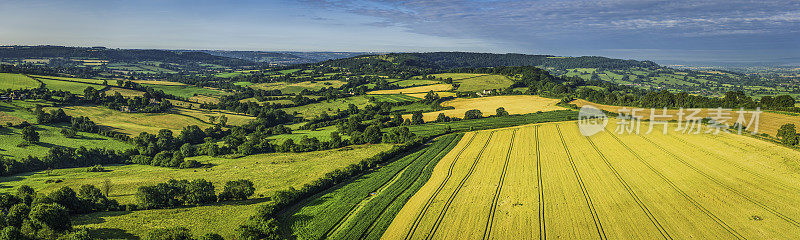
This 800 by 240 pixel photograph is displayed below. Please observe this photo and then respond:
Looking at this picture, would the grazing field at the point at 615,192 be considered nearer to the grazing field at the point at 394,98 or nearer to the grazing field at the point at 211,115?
the grazing field at the point at 394,98

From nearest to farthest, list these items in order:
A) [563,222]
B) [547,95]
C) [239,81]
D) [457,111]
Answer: [563,222]
[457,111]
[547,95]
[239,81]

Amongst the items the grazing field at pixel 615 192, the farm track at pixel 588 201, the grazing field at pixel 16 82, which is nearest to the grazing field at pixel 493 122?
the grazing field at pixel 615 192

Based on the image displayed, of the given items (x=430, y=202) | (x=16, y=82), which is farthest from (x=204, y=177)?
(x=16, y=82)

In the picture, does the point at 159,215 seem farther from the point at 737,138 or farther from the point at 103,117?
the point at 737,138

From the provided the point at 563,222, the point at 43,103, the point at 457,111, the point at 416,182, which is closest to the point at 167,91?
the point at 43,103

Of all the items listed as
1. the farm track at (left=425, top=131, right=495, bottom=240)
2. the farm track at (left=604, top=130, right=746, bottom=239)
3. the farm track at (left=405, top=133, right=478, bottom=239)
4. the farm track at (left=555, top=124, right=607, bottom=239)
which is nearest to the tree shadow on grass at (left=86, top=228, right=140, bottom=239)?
the farm track at (left=405, top=133, right=478, bottom=239)

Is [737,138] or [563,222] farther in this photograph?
[737,138]
